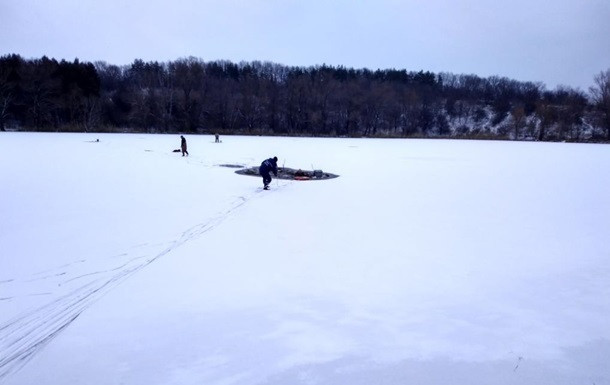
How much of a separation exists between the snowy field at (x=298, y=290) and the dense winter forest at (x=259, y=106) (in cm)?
4343

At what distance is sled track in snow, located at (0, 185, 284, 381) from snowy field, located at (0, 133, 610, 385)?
0.07 feet

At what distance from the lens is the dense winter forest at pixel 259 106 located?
155 ft

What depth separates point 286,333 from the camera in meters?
4.20

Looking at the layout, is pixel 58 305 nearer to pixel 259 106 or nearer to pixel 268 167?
pixel 268 167

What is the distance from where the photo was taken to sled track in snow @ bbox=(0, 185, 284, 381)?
3723 millimetres

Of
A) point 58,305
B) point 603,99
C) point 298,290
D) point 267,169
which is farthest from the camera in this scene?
point 603,99

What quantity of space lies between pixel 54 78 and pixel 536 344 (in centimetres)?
5582

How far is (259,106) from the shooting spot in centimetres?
5953

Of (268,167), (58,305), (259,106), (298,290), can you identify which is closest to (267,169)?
(268,167)

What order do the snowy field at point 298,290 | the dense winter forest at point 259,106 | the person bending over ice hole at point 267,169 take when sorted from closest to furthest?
1. the snowy field at point 298,290
2. the person bending over ice hole at point 267,169
3. the dense winter forest at point 259,106

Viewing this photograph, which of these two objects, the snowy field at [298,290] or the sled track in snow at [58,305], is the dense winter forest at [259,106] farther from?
the sled track in snow at [58,305]

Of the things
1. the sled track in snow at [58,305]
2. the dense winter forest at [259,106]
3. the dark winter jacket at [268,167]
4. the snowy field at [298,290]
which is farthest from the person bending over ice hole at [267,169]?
the dense winter forest at [259,106]

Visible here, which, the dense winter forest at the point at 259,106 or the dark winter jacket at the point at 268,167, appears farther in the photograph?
the dense winter forest at the point at 259,106

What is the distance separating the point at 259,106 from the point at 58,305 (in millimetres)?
56699
